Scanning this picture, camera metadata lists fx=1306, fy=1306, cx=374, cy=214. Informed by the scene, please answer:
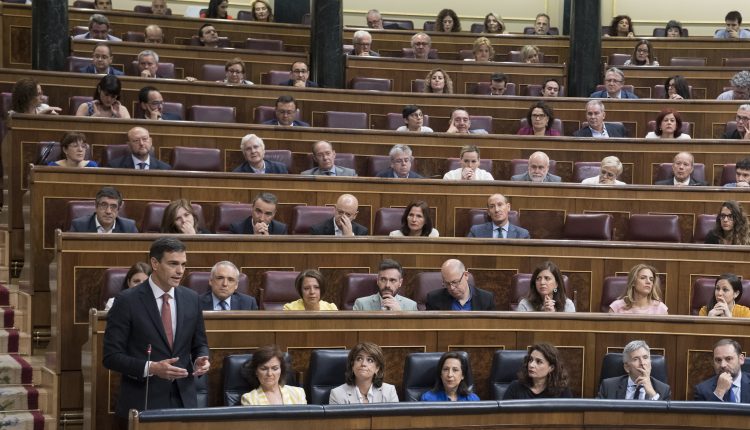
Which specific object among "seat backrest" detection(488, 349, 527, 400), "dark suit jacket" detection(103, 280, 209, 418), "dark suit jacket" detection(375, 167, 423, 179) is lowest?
"seat backrest" detection(488, 349, 527, 400)

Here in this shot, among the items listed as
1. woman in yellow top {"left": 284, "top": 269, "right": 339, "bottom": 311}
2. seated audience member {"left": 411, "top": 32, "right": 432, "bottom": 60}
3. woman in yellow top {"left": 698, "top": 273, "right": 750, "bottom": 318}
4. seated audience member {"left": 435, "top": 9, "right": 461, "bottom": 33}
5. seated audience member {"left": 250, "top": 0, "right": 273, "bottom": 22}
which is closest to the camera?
woman in yellow top {"left": 284, "top": 269, "right": 339, "bottom": 311}

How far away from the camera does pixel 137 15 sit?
31.2 feet

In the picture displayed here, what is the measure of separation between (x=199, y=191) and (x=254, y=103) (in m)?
1.68

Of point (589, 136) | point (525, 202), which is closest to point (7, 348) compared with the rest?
point (525, 202)

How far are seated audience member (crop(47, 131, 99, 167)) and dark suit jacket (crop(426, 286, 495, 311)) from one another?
1.77 metres

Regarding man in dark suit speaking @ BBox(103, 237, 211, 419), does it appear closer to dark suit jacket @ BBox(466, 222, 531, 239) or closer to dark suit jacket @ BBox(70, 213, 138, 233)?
dark suit jacket @ BBox(70, 213, 138, 233)

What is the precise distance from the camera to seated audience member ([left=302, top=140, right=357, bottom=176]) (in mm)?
6473

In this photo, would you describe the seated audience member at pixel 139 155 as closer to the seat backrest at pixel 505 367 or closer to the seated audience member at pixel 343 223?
the seated audience member at pixel 343 223

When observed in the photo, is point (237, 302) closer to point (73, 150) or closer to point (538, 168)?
point (73, 150)

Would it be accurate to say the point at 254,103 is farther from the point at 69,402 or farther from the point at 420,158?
the point at 69,402

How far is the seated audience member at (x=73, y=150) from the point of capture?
5.88 metres

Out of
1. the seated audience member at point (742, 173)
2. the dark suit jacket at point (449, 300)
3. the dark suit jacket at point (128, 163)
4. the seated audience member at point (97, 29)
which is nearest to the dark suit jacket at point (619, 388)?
the dark suit jacket at point (449, 300)

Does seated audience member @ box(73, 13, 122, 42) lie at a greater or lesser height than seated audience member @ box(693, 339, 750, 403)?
greater

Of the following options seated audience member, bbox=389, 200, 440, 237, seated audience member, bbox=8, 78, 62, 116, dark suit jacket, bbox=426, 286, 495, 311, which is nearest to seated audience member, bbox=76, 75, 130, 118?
seated audience member, bbox=8, 78, 62, 116
